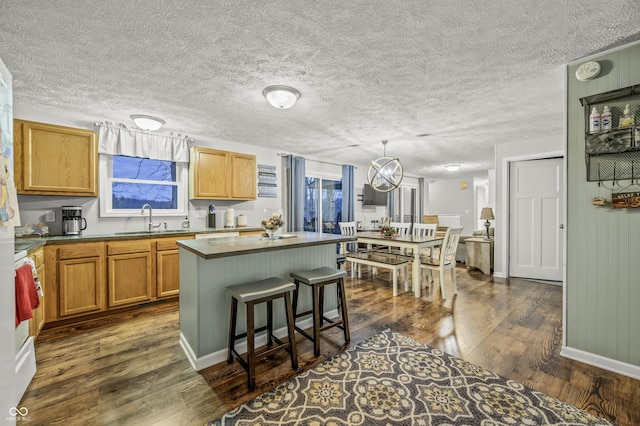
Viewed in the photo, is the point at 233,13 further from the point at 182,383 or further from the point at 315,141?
the point at 315,141

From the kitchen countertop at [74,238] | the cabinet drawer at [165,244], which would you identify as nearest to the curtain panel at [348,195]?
the kitchen countertop at [74,238]

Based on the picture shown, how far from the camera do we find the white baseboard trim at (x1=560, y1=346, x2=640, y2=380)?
6.28 feet

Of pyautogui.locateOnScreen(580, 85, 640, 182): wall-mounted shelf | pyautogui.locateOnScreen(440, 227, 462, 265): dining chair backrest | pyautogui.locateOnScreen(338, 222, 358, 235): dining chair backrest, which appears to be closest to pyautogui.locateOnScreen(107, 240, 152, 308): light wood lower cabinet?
pyautogui.locateOnScreen(338, 222, 358, 235): dining chair backrest

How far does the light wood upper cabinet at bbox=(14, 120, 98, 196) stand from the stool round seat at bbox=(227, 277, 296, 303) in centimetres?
253

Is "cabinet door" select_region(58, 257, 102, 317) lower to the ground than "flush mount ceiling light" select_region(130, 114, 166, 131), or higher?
lower

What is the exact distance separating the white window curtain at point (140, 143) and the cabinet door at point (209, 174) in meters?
0.23

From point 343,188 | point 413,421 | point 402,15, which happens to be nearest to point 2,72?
point 402,15

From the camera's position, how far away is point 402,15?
5.43 ft

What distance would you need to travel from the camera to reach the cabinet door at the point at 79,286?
280 cm

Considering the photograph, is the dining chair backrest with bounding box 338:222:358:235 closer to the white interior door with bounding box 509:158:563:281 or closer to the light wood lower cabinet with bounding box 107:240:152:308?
the white interior door with bounding box 509:158:563:281

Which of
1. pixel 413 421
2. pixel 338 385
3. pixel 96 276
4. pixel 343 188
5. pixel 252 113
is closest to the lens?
pixel 413 421

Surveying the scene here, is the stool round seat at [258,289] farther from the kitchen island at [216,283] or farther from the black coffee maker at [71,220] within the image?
the black coffee maker at [71,220]

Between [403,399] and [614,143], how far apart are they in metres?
2.26

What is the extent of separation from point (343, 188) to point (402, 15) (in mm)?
4941
